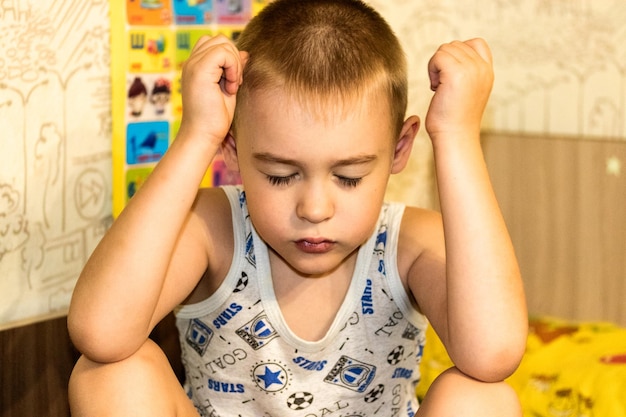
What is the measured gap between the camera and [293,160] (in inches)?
37.9

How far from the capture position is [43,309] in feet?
4.16

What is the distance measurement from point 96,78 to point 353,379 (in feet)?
1.84

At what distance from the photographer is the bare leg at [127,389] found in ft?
3.11

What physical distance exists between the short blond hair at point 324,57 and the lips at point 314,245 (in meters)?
0.15

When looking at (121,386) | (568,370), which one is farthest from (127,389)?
(568,370)

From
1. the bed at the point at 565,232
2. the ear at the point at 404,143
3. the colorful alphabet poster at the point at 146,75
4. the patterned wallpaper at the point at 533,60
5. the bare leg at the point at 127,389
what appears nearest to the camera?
the bare leg at the point at 127,389

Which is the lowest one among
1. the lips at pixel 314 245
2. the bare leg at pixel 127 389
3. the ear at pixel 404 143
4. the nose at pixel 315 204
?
the bare leg at pixel 127 389

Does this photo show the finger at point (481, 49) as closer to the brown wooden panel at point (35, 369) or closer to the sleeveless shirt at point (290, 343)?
the sleeveless shirt at point (290, 343)

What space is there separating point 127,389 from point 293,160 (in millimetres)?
304

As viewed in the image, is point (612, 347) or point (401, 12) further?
point (401, 12)

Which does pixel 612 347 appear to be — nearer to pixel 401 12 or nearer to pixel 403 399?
pixel 403 399

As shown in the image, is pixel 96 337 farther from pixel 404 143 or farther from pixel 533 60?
pixel 533 60

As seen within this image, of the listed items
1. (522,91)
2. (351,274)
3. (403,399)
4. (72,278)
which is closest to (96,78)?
(72,278)

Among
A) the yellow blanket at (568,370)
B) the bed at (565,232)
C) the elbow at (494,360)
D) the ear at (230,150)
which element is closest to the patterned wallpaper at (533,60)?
the bed at (565,232)
